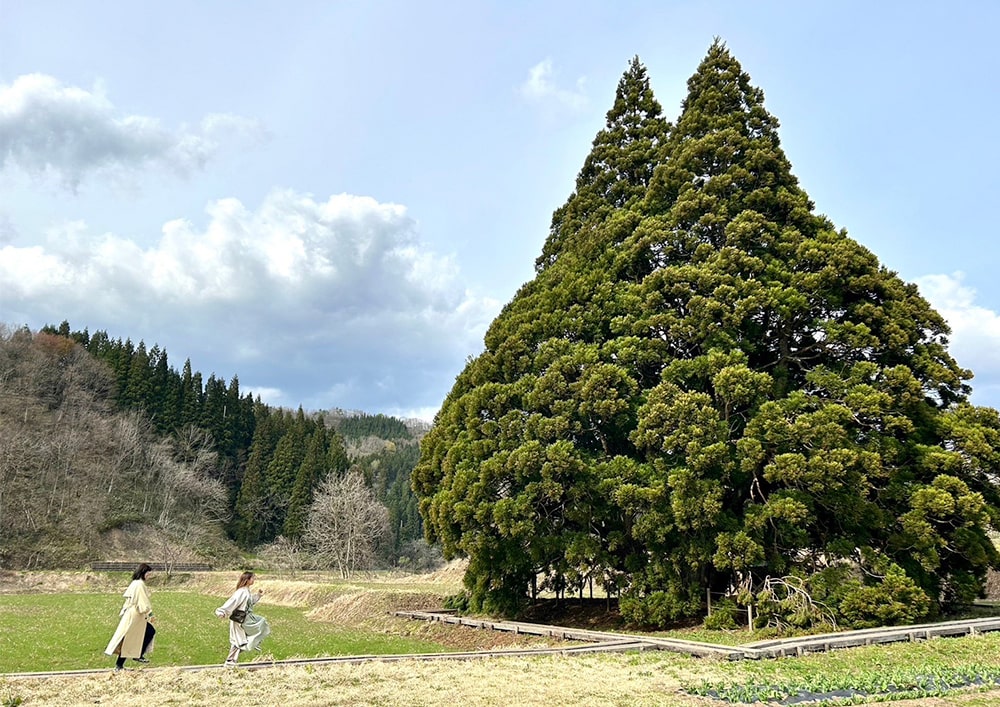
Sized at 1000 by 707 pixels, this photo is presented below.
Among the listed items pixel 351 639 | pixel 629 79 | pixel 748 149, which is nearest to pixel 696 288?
pixel 748 149

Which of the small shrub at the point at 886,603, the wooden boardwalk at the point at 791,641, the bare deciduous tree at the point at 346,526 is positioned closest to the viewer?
the wooden boardwalk at the point at 791,641

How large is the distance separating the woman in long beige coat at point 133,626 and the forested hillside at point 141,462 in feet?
116

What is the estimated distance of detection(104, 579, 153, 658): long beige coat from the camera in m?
9.73

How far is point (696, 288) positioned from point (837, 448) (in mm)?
5324

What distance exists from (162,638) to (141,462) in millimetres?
53996

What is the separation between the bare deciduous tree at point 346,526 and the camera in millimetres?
46344

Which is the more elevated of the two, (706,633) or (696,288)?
(696,288)

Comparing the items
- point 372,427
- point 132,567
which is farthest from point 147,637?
point 372,427

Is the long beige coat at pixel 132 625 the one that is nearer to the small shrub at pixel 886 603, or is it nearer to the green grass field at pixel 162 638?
the green grass field at pixel 162 638

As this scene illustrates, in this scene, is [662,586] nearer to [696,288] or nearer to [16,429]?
[696,288]

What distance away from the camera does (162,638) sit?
1572 cm

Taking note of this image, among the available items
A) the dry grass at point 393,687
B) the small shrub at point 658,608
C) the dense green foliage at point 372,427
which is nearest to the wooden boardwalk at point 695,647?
the dry grass at point 393,687

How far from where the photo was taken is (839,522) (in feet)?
52.0

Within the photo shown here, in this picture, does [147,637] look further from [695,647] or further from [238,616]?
[695,647]
